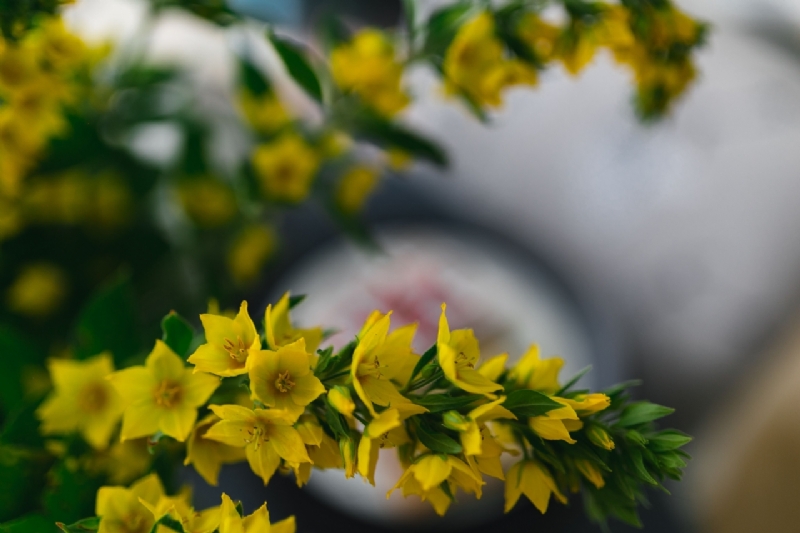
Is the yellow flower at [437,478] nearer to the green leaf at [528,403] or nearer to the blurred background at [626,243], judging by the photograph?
the green leaf at [528,403]

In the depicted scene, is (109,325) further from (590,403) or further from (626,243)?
(626,243)

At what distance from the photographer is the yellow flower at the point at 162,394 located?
0.30 m

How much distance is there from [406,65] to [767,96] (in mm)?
692

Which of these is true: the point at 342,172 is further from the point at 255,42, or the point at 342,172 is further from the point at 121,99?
the point at 255,42

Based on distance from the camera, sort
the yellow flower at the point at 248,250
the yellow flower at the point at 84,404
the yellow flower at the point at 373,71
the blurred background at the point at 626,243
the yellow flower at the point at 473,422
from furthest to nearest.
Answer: the blurred background at the point at 626,243 → the yellow flower at the point at 248,250 → the yellow flower at the point at 373,71 → the yellow flower at the point at 84,404 → the yellow flower at the point at 473,422

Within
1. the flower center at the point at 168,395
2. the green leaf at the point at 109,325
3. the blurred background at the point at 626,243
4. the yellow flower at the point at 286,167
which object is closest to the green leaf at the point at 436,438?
the flower center at the point at 168,395

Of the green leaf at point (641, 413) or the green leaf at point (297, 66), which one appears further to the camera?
the green leaf at point (297, 66)

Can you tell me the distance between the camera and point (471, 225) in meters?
0.96

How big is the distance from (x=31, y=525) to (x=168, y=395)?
9 cm

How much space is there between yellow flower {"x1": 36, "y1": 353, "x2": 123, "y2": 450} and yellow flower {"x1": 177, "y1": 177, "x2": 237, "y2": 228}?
0.82ft

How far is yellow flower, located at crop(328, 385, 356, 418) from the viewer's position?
249mm

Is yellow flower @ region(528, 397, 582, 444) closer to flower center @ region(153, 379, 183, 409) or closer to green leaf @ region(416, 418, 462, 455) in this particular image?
green leaf @ region(416, 418, 462, 455)

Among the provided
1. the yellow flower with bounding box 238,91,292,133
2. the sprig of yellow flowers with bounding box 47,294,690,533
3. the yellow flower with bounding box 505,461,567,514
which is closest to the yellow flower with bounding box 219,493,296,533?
the sprig of yellow flowers with bounding box 47,294,690,533

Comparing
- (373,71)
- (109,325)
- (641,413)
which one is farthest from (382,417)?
(373,71)
